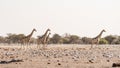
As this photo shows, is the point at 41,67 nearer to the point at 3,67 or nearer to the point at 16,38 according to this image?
the point at 3,67

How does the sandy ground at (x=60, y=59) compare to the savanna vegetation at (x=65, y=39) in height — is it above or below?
below

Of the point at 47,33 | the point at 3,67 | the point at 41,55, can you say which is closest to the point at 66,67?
the point at 3,67

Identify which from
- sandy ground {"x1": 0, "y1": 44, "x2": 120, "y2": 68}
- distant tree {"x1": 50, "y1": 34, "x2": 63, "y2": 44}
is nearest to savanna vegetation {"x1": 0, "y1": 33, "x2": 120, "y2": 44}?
distant tree {"x1": 50, "y1": 34, "x2": 63, "y2": 44}

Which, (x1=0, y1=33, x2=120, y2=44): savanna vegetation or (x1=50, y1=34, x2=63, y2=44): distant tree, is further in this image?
(x1=50, y1=34, x2=63, y2=44): distant tree

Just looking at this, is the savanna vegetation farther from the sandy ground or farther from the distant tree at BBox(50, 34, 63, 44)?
the sandy ground

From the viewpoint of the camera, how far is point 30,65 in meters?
21.4

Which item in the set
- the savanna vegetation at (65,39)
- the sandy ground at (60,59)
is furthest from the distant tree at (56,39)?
the sandy ground at (60,59)

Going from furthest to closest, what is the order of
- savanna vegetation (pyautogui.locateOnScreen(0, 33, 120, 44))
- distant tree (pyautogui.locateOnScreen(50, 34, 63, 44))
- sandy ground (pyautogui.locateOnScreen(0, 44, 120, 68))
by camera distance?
distant tree (pyautogui.locateOnScreen(50, 34, 63, 44)) → savanna vegetation (pyautogui.locateOnScreen(0, 33, 120, 44)) → sandy ground (pyautogui.locateOnScreen(0, 44, 120, 68))

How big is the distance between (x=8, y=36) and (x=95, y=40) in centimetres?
3377

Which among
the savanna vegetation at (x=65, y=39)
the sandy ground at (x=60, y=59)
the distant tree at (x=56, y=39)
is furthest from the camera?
the distant tree at (x=56, y=39)

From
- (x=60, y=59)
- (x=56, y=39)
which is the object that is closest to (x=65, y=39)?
(x=56, y=39)

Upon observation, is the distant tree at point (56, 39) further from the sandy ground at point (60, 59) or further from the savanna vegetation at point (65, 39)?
the sandy ground at point (60, 59)

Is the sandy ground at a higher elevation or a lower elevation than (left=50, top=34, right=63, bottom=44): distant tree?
lower

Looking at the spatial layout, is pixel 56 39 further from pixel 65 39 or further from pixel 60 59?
pixel 60 59
